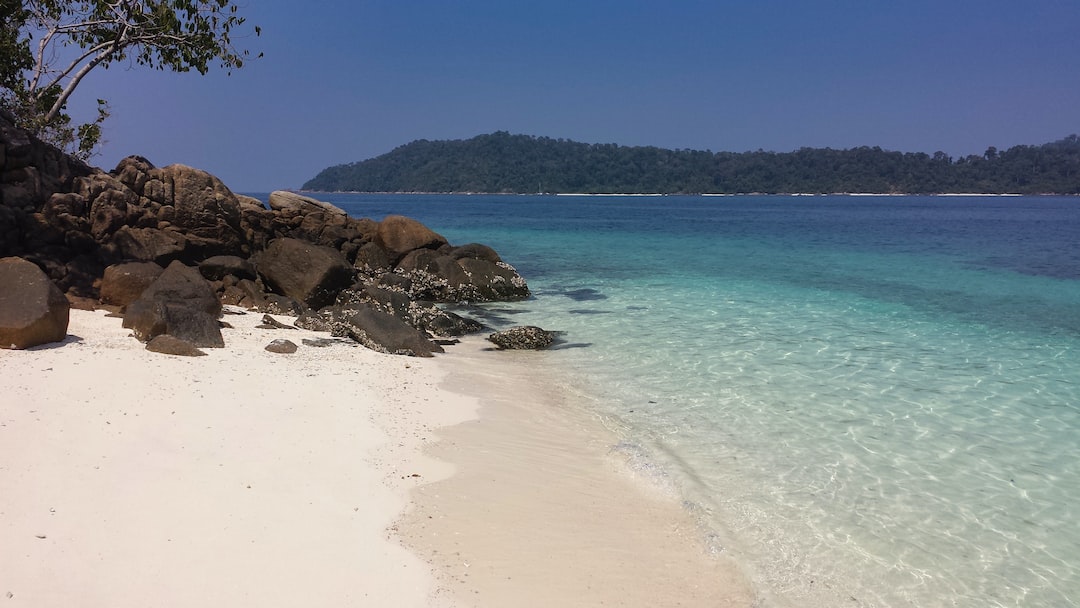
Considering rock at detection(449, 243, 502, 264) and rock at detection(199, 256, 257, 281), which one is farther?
rock at detection(449, 243, 502, 264)

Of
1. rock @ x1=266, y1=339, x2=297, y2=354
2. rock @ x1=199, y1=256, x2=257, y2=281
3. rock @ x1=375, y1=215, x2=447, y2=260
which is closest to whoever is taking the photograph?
rock @ x1=266, y1=339, x2=297, y2=354

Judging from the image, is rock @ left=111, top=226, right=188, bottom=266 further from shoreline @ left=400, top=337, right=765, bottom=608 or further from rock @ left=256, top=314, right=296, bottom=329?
shoreline @ left=400, top=337, right=765, bottom=608

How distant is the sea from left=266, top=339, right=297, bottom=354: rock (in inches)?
A: 159

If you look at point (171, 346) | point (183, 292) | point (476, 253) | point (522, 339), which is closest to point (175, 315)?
point (171, 346)

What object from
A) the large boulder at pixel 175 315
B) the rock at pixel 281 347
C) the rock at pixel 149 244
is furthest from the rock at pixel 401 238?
the rock at pixel 281 347

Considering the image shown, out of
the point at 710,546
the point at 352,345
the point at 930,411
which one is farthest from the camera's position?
the point at 352,345

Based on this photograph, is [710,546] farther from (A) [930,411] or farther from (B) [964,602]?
(A) [930,411]

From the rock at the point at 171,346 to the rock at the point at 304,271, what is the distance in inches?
210

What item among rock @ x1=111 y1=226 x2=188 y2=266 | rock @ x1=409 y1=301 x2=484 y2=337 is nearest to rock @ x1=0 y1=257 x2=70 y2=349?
rock @ x1=111 y1=226 x2=188 y2=266

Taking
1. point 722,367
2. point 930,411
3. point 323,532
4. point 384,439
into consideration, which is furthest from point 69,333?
point 930,411

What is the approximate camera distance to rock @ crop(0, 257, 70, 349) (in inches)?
304

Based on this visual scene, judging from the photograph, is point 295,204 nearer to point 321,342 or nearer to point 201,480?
point 321,342

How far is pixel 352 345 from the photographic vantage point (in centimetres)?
1077

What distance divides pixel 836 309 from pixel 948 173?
202 metres
